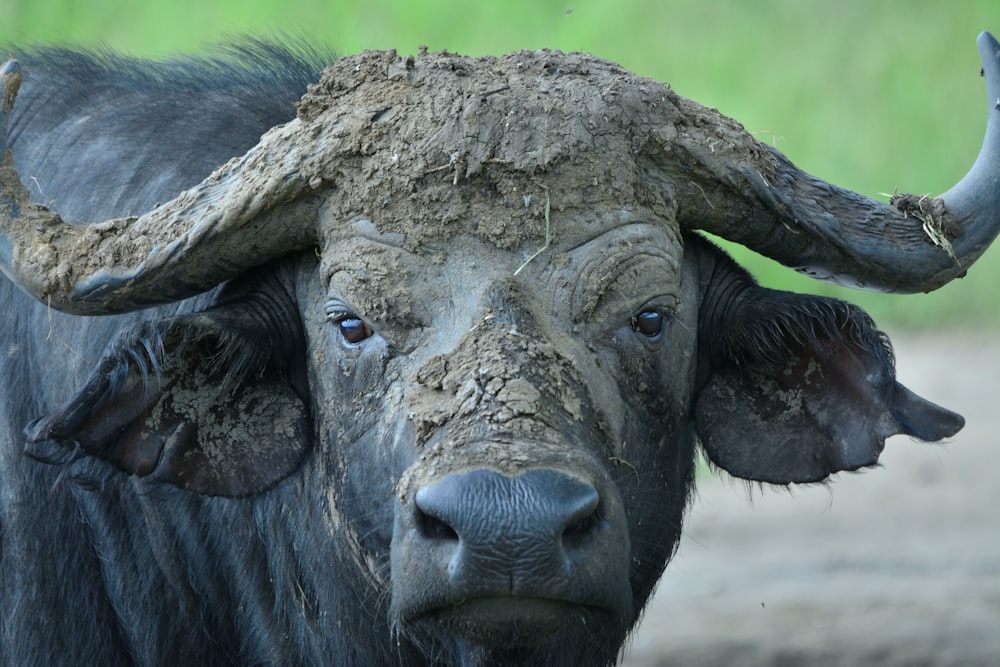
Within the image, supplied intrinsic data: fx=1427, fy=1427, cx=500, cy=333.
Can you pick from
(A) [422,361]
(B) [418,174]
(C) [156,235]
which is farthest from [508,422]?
(C) [156,235]

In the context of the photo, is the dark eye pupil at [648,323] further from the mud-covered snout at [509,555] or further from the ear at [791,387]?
the mud-covered snout at [509,555]

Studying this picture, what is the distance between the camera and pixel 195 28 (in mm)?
17141

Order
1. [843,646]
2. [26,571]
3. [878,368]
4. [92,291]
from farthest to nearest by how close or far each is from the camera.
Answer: [843,646], [26,571], [878,368], [92,291]

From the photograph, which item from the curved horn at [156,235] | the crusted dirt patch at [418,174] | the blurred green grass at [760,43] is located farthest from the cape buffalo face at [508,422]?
the blurred green grass at [760,43]

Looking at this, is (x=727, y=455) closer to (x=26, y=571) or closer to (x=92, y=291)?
(x=92, y=291)

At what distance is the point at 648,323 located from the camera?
477 centimetres

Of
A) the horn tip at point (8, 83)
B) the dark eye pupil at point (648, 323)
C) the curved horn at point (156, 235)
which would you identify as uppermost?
the horn tip at point (8, 83)

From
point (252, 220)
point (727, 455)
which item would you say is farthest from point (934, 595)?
point (252, 220)

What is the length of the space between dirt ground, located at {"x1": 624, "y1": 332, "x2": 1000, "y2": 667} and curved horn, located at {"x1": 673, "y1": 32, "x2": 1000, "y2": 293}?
175cm

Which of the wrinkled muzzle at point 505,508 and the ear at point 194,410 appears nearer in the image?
the wrinkled muzzle at point 505,508

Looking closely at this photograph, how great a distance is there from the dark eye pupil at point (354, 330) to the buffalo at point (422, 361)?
2 centimetres

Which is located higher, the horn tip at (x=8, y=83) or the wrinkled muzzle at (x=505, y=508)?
the horn tip at (x=8, y=83)

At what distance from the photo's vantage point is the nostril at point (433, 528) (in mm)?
3979

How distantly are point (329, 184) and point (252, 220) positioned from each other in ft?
0.92
